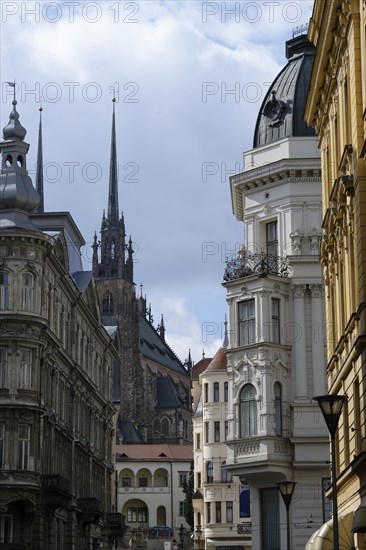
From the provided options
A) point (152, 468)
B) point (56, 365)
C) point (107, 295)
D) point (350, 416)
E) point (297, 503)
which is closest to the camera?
point (350, 416)

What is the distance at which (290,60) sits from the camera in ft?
164

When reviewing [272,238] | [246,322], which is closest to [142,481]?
[272,238]

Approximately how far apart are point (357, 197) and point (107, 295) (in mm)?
152746

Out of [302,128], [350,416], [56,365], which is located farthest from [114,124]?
[350,416]

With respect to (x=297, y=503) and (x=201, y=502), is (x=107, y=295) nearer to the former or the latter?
(x=201, y=502)

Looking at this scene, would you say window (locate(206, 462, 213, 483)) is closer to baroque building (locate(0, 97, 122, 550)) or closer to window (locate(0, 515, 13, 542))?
baroque building (locate(0, 97, 122, 550))

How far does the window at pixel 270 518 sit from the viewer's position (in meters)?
43.8

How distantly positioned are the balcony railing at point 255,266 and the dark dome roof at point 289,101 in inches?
212

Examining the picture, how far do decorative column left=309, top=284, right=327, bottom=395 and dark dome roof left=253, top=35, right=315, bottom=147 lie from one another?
7.29m

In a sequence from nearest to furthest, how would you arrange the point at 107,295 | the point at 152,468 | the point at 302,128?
the point at 302,128 → the point at 152,468 → the point at 107,295

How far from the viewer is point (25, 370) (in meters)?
55.4

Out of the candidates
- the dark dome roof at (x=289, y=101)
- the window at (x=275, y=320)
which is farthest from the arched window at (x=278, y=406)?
the dark dome roof at (x=289, y=101)

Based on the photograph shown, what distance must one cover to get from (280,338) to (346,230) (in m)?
17.5

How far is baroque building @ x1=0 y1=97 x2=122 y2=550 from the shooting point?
179ft
